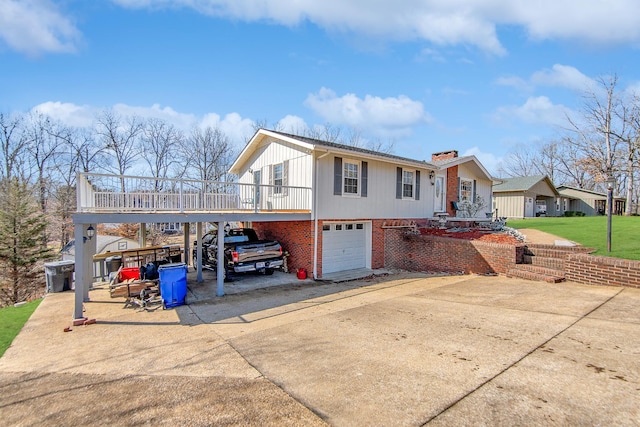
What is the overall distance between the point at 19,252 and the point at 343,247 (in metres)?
16.3

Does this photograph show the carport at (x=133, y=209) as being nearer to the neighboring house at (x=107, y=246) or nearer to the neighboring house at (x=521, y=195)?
the neighboring house at (x=107, y=246)

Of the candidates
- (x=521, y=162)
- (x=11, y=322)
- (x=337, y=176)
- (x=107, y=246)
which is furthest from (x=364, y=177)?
(x=521, y=162)

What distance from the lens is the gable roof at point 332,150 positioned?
11.6 metres

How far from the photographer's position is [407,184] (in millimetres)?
14734

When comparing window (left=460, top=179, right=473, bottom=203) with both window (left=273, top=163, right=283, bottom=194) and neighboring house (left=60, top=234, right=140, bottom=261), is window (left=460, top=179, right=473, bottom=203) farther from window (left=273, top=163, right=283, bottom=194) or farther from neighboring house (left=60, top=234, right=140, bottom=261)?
neighboring house (left=60, top=234, right=140, bottom=261)

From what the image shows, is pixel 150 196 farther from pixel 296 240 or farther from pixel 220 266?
pixel 296 240

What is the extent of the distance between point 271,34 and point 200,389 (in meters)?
14.9

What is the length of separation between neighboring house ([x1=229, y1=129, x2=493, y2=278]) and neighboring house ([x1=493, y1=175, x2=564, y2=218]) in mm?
15235

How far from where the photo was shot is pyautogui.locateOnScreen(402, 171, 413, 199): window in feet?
47.7

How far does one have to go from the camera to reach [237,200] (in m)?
11.7

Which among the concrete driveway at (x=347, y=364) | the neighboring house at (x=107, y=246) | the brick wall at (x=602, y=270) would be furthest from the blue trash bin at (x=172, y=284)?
the neighboring house at (x=107, y=246)

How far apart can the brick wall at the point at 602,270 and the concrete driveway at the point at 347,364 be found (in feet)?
1.49

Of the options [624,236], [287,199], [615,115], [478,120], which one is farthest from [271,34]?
[615,115]

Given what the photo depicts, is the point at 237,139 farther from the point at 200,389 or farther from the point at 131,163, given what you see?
the point at 200,389
